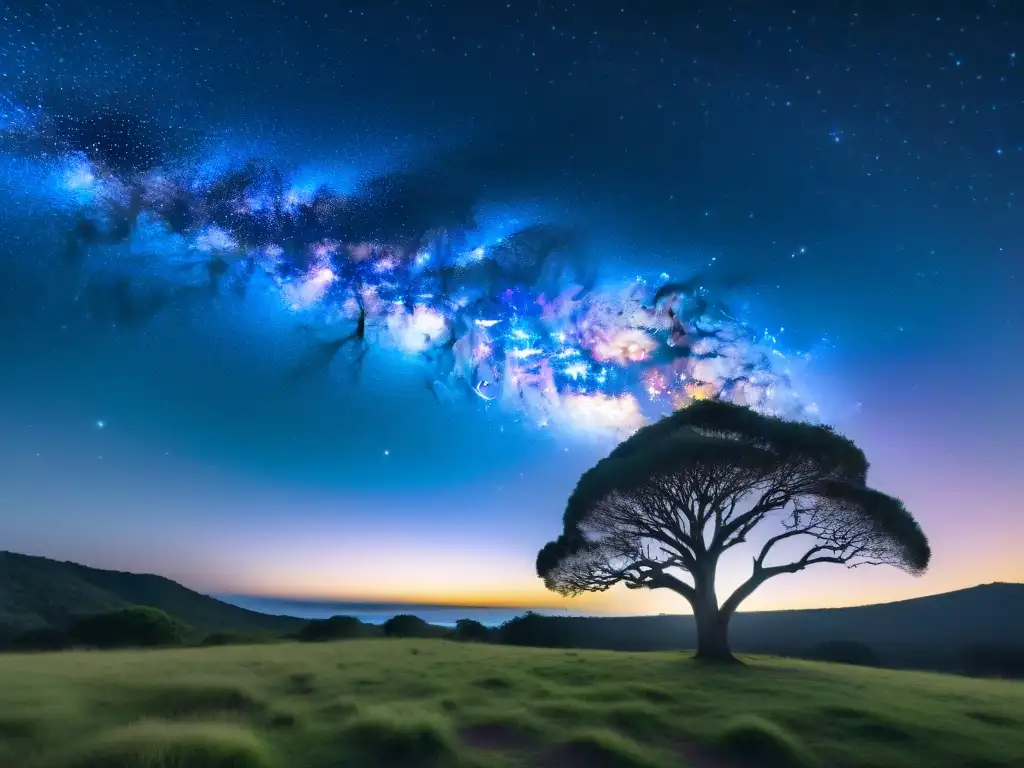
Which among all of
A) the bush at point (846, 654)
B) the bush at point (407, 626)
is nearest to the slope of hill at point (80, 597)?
the bush at point (407, 626)

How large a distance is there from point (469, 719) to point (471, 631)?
3518cm

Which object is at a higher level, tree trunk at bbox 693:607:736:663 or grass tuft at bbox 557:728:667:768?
tree trunk at bbox 693:607:736:663

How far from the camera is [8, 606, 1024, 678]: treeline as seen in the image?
35406mm

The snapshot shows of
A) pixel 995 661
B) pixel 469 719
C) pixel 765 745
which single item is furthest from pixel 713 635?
pixel 995 661

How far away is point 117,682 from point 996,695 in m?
30.7

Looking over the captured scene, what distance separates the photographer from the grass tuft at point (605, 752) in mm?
11172

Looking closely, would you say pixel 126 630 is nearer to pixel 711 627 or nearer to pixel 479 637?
pixel 479 637

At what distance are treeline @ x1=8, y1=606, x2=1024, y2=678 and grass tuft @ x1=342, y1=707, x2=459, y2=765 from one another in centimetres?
3088

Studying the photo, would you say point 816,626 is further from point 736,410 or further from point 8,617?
point 8,617

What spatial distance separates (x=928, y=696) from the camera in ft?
66.2

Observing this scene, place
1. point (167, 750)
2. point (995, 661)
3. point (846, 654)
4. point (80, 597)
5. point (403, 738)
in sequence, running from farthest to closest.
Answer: point (80, 597) < point (846, 654) < point (995, 661) < point (403, 738) < point (167, 750)

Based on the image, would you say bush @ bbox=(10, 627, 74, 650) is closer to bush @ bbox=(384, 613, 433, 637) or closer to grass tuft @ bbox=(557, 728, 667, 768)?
bush @ bbox=(384, 613, 433, 637)

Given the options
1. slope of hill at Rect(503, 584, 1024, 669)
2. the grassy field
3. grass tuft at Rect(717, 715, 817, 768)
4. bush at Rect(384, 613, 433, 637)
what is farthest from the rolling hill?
grass tuft at Rect(717, 715, 817, 768)

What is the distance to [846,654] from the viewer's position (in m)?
41.6
